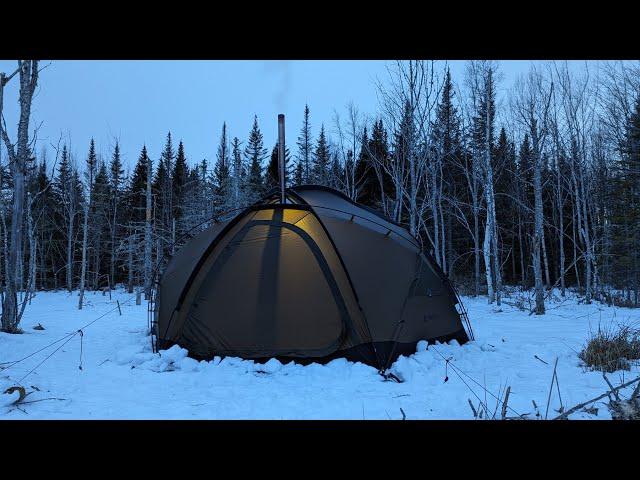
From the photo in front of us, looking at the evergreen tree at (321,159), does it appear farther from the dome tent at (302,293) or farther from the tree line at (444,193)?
the dome tent at (302,293)

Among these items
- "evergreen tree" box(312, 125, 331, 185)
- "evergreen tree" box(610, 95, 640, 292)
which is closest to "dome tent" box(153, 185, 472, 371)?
"evergreen tree" box(610, 95, 640, 292)

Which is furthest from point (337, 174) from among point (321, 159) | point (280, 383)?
point (280, 383)

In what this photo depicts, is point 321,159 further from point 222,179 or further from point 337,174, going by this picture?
point 222,179

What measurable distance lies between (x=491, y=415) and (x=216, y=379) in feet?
10.8

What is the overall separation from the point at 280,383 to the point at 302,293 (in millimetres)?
1391

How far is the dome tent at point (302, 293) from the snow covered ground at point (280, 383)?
0.29 m

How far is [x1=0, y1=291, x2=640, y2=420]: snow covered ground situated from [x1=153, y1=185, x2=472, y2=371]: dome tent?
0.29m

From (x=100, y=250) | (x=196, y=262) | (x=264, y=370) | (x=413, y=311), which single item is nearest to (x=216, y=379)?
(x=264, y=370)

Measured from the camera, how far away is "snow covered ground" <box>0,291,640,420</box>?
3633 mm

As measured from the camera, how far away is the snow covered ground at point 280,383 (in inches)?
143

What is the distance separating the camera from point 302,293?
547cm

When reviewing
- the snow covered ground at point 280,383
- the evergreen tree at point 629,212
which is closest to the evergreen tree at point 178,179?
the snow covered ground at point 280,383
